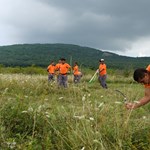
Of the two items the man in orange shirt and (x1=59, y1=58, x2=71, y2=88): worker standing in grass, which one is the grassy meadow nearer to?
(x1=59, y1=58, x2=71, y2=88): worker standing in grass

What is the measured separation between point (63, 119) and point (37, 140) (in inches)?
18.4

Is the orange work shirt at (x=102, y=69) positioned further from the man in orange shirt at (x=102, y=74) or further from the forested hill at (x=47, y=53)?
the forested hill at (x=47, y=53)

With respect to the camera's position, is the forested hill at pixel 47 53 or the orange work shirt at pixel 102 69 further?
the forested hill at pixel 47 53

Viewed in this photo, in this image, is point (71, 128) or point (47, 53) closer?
point (71, 128)

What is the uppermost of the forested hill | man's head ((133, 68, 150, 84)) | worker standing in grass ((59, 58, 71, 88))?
man's head ((133, 68, 150, 84))

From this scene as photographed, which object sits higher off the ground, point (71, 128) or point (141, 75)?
point (141, 75)

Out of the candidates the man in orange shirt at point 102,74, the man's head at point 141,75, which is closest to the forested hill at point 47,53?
the man in orange shirt at point 102,74

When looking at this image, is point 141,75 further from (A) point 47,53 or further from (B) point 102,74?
(A) point 47,53

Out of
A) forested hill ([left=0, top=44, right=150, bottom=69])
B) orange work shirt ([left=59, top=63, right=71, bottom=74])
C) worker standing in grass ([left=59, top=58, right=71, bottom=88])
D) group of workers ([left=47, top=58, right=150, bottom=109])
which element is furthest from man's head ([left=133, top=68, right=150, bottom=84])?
forested hill ([left=0, top=44, right=150, bottom=69])

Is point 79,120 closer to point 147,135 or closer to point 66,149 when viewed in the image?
point 66,149

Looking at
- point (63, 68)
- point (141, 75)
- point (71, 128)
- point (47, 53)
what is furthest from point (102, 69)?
point (47, 53)

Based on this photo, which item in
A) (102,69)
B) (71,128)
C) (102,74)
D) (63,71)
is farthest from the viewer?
(102,74)

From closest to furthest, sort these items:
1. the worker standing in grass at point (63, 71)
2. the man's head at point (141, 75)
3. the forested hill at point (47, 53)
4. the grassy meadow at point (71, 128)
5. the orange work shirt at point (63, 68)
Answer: the grassy meadow at point (71, 128) → the man's head at point (141, 75) → the worker standing in grass at point (63, 71) → the orange work shirt at point (63, 68) → the forested hill at point (47, 53)

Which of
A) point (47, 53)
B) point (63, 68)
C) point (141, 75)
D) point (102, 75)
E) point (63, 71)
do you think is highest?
point (141, 75)
